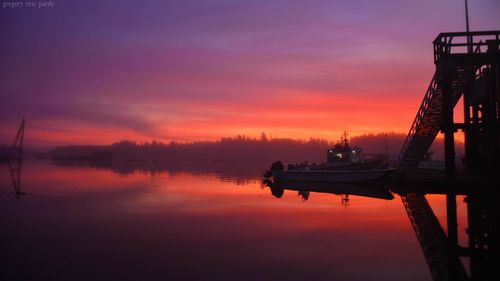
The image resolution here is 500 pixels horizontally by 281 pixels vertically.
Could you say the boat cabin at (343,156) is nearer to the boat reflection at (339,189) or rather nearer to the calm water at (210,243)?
the boat reflection at (339,189)

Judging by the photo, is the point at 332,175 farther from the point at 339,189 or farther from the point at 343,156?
the point at 343,156

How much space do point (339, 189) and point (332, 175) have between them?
6.14 metres

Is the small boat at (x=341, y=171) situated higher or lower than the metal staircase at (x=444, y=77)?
lower

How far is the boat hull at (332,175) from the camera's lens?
42.0 metres

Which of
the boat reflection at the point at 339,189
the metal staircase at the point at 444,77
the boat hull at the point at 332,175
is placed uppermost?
the metal staircase at the point at 444,77

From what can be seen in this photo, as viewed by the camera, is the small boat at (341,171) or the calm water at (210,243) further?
the small boat at (341,171)

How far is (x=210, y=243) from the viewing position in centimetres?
1561

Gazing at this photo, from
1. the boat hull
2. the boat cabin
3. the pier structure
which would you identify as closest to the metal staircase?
the pier structure

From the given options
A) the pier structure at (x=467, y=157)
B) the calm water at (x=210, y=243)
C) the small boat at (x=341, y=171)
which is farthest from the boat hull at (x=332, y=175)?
the calm water at (x=210, y=243)

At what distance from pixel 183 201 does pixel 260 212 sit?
8013 millimetres

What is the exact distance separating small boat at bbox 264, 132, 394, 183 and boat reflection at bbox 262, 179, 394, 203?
850 mm

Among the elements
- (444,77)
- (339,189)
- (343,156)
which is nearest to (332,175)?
(339,189)

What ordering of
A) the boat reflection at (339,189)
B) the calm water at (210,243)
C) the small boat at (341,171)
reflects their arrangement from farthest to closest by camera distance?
1. the small boat at (341,171)
2. the boat reflection at (339,189)
3. the calm water at (210,243)

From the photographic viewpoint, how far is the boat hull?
42.0 m
